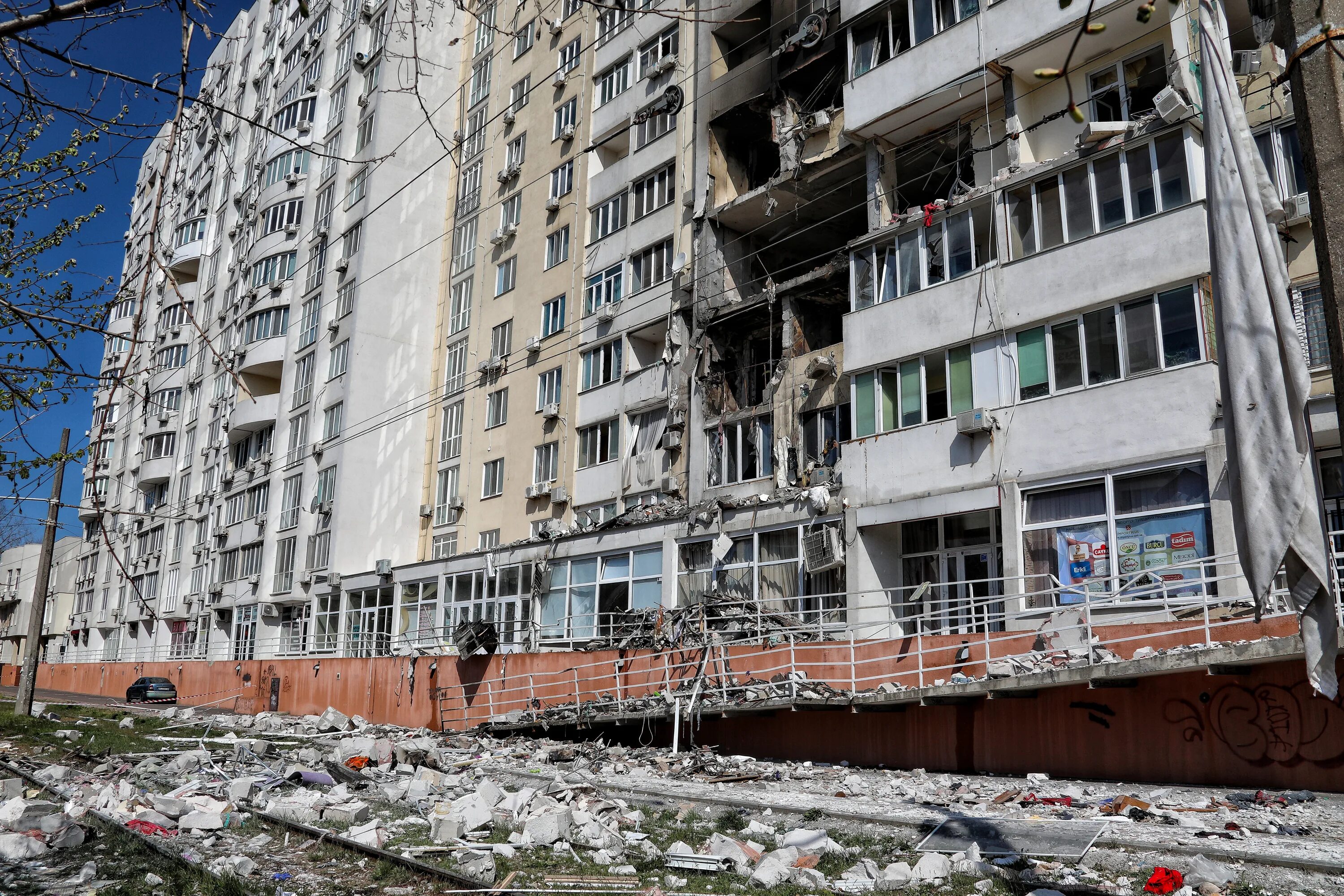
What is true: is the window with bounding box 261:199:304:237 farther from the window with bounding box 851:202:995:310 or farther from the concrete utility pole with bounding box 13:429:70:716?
the window with bounding box 851:202:995:310

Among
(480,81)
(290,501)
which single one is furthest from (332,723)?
(480,81)

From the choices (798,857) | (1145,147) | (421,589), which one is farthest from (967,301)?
(421,589)

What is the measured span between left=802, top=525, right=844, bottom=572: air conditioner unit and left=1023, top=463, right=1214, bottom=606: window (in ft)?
14.8

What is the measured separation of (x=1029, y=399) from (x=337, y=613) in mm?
31791

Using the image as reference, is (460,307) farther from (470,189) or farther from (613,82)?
(613,82)

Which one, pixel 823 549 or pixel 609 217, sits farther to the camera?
pixel 609 217

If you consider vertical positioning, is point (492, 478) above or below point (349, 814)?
above

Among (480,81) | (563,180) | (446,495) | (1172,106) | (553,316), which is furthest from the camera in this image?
(480,81)

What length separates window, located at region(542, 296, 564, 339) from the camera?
118ft

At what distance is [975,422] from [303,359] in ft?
122

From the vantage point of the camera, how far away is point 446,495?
40750mm

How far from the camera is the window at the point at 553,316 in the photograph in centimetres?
3597

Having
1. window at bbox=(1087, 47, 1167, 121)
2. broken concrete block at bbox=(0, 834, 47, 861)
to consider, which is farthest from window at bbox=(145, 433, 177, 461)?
broken concrete block at bbox=(0, 834, 47, 861)

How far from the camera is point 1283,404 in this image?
4.37m
